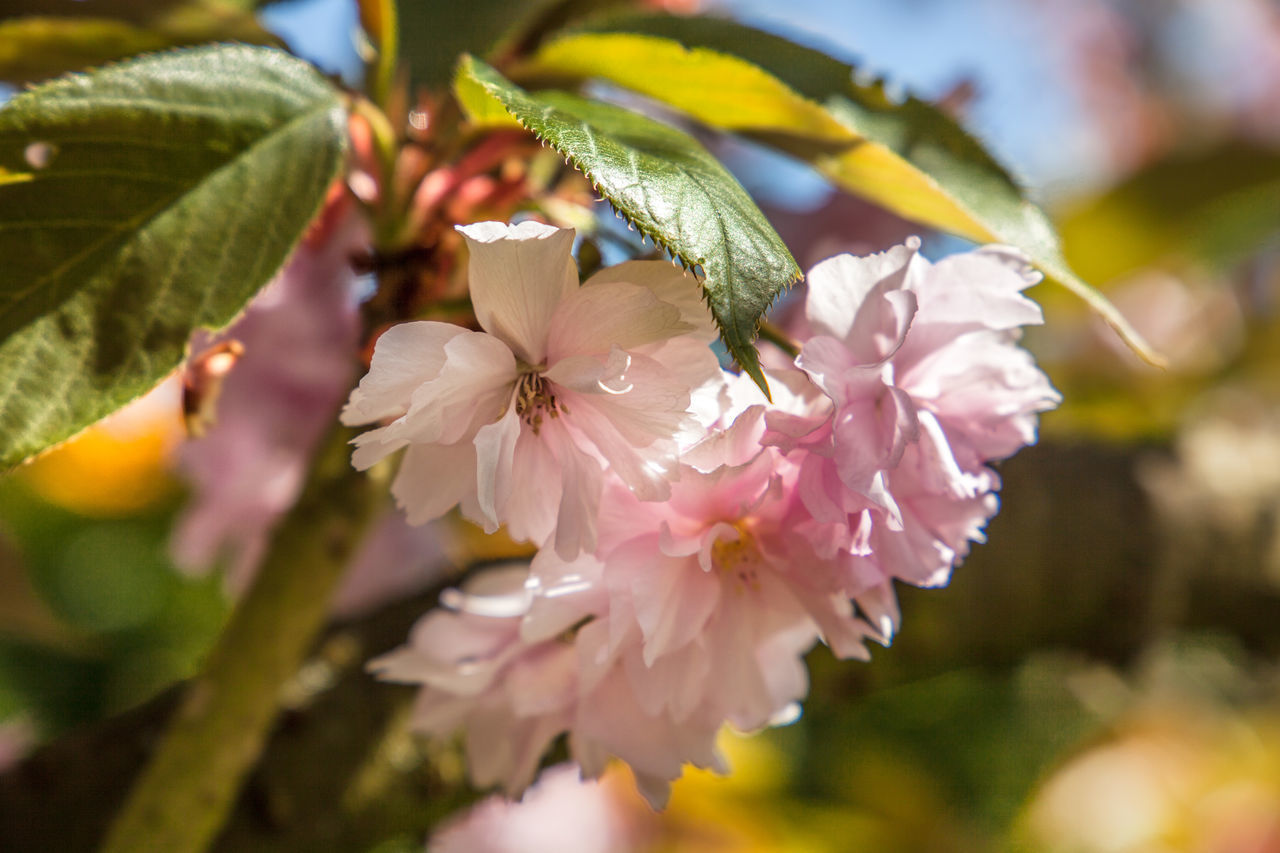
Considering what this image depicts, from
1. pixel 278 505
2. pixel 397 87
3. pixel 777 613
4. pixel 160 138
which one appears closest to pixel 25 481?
pixel 278 505

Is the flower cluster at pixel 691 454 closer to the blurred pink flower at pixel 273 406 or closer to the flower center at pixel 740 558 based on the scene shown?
the flower center at pixel 740 558

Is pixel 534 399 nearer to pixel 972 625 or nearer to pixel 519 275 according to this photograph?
pixel 519 275

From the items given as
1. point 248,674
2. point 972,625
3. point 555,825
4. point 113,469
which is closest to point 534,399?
point 248,674

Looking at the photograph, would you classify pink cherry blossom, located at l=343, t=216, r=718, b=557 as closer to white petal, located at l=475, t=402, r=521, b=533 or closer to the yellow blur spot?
white petal, located at l=475, t=402, r=521, b=533

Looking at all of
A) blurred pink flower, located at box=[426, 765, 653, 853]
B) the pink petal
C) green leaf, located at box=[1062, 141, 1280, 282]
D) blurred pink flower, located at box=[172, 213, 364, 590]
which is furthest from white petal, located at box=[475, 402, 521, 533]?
green leaf, located at box=[1062, 141, 1280, 282]

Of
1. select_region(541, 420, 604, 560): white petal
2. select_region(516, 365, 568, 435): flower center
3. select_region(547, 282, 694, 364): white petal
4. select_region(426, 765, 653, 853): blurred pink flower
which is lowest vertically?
select_region(426, 765, 653, 853): blurred pink flower

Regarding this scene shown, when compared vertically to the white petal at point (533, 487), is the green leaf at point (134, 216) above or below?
above

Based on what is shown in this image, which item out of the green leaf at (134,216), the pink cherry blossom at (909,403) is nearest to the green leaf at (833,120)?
the pink cherry blossom at (909,403)
